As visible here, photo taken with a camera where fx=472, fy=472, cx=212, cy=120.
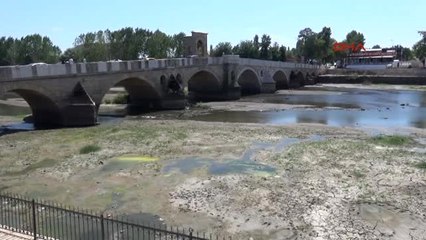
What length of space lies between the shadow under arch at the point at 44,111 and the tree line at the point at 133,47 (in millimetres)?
72640

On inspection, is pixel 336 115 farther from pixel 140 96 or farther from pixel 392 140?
pixel 140 96

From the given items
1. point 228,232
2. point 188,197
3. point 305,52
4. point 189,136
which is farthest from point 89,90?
point 305,52

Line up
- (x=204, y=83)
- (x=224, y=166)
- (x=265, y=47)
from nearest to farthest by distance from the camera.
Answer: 1. (x=224, y=166)
2. (x=204, y=83)
3. (x=265, y=47)

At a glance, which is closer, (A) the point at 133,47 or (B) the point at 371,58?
(A) the point at 133,47

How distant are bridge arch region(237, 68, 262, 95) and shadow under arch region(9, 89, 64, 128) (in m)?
45.9

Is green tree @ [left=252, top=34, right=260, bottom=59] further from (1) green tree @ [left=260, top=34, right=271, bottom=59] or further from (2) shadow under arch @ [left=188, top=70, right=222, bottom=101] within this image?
(2) shadow under arch @ [left=188, top=70, right=222, bottom=101]

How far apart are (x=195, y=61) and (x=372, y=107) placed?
23273mm

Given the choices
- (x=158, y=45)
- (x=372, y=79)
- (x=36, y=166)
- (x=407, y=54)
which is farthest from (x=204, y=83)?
(x=407, y=54)

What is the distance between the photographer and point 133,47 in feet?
387

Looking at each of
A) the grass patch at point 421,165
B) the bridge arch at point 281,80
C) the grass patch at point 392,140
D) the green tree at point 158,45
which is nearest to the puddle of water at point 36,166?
the grass patch at point 421,165

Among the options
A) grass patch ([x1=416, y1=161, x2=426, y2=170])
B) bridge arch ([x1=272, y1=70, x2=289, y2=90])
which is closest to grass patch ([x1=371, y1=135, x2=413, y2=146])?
grass patch ([x1=416, y1=161, x2=426, y2=170])

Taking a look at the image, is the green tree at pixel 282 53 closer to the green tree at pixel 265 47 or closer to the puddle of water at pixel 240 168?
the green tree at pixel 265 47

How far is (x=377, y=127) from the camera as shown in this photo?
3806cm

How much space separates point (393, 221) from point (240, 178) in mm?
6913
